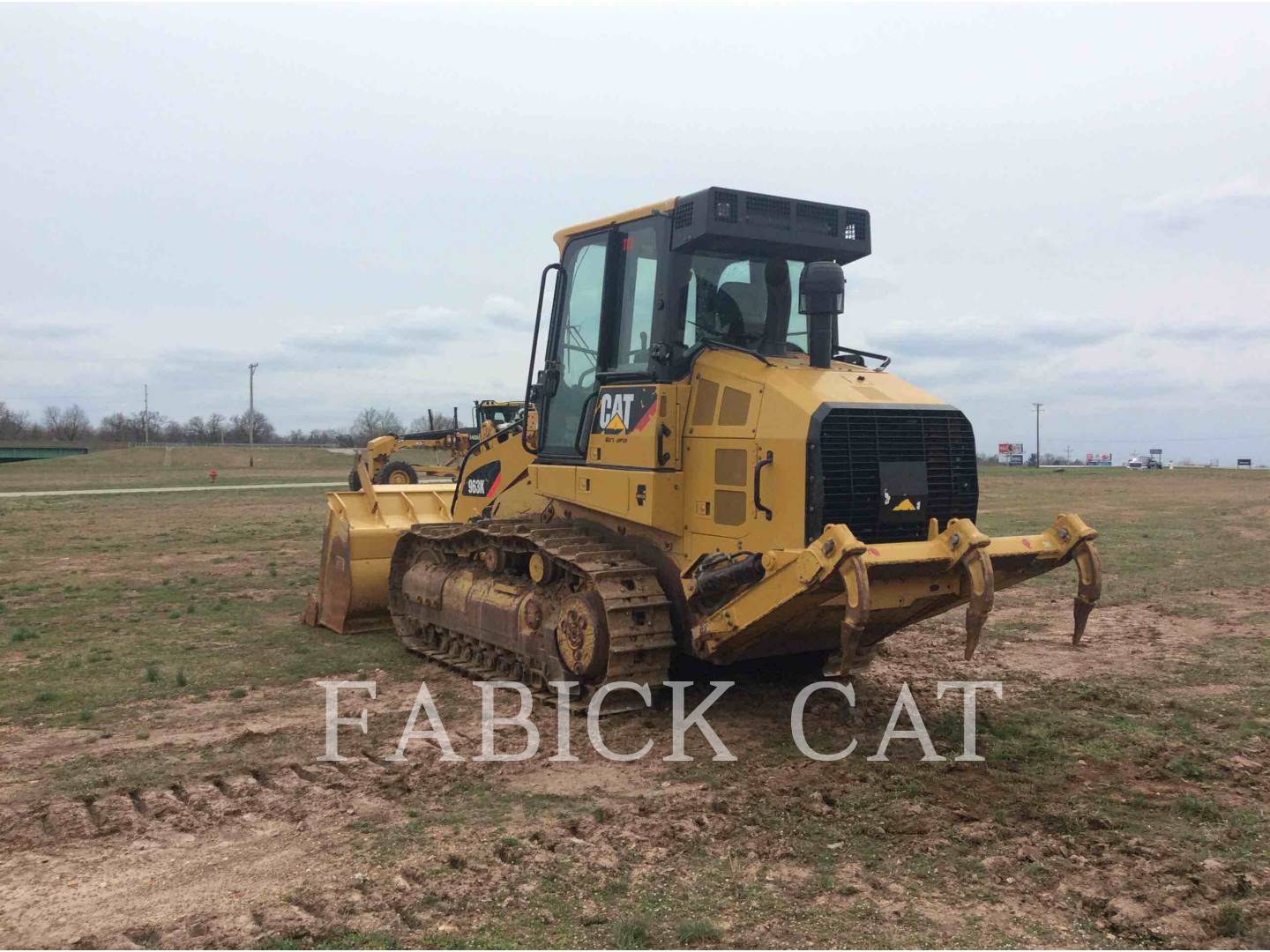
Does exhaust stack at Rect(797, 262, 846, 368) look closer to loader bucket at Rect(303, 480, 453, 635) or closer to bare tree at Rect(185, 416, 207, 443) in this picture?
loader bucket at Rect(303, 480, 453, 635)

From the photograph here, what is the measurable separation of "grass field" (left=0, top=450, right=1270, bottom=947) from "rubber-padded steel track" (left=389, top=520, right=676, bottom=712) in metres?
0.43

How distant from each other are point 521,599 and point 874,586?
3280mm

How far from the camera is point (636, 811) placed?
607 centimetres

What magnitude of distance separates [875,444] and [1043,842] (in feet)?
9.15

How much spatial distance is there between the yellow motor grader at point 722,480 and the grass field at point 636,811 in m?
0.82

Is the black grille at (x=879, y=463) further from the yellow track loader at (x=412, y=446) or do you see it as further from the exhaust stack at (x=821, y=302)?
the yellow track loader at (x=412, y=446)

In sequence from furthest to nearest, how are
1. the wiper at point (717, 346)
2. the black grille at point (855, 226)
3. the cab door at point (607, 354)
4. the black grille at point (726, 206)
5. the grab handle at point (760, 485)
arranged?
the black grille at point (855, 226)
the cab door at point (607, 354)
the wiper at point (717, 346)
the black grille at point (726, 206)
the grab handle at point (760, 485)

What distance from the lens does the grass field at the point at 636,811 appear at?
185 inches

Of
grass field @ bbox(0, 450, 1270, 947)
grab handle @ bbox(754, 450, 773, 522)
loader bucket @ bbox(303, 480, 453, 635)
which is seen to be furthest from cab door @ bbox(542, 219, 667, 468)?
loader bucket @ bbox(303, 480, 453, 635)

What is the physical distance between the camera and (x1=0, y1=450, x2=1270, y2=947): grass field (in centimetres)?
470

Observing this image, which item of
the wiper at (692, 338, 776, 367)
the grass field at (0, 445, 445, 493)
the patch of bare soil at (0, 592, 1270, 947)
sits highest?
the wiper at (692, 338, 776, 367)

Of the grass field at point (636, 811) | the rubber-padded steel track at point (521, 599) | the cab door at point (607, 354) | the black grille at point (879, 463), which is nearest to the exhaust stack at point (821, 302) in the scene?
the black grille at point (879, 463)

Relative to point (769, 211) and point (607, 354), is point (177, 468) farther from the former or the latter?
point (769, 211)

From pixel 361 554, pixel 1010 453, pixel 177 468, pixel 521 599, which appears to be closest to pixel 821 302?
pixel 521 599
